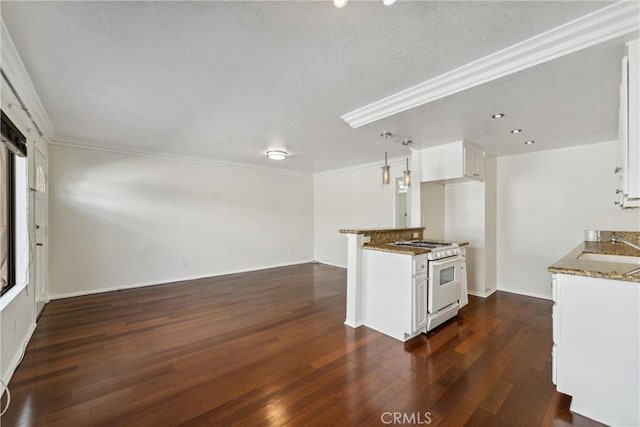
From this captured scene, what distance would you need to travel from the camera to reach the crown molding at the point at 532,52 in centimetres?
154

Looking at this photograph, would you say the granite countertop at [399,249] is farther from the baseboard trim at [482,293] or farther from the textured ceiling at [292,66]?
the baseboard trim at [482,293]

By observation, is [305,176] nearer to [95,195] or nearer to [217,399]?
[95,195]

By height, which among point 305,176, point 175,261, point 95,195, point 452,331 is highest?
point 305,176

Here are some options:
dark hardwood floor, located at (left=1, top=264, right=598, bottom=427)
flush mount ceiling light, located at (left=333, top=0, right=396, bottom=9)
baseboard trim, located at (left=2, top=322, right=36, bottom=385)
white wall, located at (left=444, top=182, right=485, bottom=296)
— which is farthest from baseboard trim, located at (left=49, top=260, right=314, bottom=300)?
flush mount ceiling light, located at (left=333, top=0, right=396, bottom=9)

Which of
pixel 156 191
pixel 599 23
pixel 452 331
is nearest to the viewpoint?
pixel 599 23

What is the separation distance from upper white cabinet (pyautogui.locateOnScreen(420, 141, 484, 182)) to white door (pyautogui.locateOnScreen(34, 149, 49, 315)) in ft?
16.8

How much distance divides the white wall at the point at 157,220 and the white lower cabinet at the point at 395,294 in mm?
3694

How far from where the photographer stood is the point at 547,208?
4.24m

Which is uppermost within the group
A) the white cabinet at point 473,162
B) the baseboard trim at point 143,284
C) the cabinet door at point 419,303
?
the white cabinet at point 473,162

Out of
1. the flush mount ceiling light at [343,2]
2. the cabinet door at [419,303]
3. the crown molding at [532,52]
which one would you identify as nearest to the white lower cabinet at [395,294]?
the cabinet door at [419,303]

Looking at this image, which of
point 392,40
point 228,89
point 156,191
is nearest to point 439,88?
point 392,40

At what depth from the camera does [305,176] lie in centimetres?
736

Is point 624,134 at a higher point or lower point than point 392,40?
lower

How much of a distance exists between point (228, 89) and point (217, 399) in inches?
99.4
